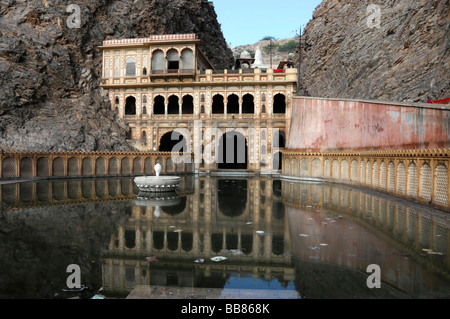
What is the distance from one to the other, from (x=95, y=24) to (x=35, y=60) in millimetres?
9547

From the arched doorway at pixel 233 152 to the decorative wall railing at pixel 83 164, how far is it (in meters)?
8.93

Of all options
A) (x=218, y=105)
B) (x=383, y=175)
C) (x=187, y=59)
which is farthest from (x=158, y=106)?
(x=383, y=175)

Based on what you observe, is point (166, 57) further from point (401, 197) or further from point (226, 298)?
point (226, 298)

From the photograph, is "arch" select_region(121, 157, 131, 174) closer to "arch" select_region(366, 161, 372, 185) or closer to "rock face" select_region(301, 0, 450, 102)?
"arch" select_region(366, 161, 372, 185)

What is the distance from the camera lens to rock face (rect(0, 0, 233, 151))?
30203 mm

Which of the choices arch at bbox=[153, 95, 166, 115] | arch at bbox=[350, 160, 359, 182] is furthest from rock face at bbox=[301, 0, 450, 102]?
arch at bbox=[153, 95, 166, 115]

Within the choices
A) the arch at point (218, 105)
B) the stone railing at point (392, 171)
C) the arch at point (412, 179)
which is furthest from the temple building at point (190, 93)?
the arch at point (412, 179)

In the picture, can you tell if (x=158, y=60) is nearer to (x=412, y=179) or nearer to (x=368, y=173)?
(x=368, y=173)

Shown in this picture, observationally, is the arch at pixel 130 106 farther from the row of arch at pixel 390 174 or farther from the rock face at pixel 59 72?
the row of arch at pixel 390 174

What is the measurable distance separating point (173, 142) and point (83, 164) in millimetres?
13908

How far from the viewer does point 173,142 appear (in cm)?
3956

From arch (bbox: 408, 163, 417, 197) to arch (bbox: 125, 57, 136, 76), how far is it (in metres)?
31.4

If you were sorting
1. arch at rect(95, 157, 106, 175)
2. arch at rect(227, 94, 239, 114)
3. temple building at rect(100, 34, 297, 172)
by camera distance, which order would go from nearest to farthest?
arch at rect(95, 157, 106, 175) → temple building at rect(100, 34, 297, 172) → arch at rect(227, 94, 239, 114)

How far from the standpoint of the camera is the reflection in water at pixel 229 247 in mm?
5051
